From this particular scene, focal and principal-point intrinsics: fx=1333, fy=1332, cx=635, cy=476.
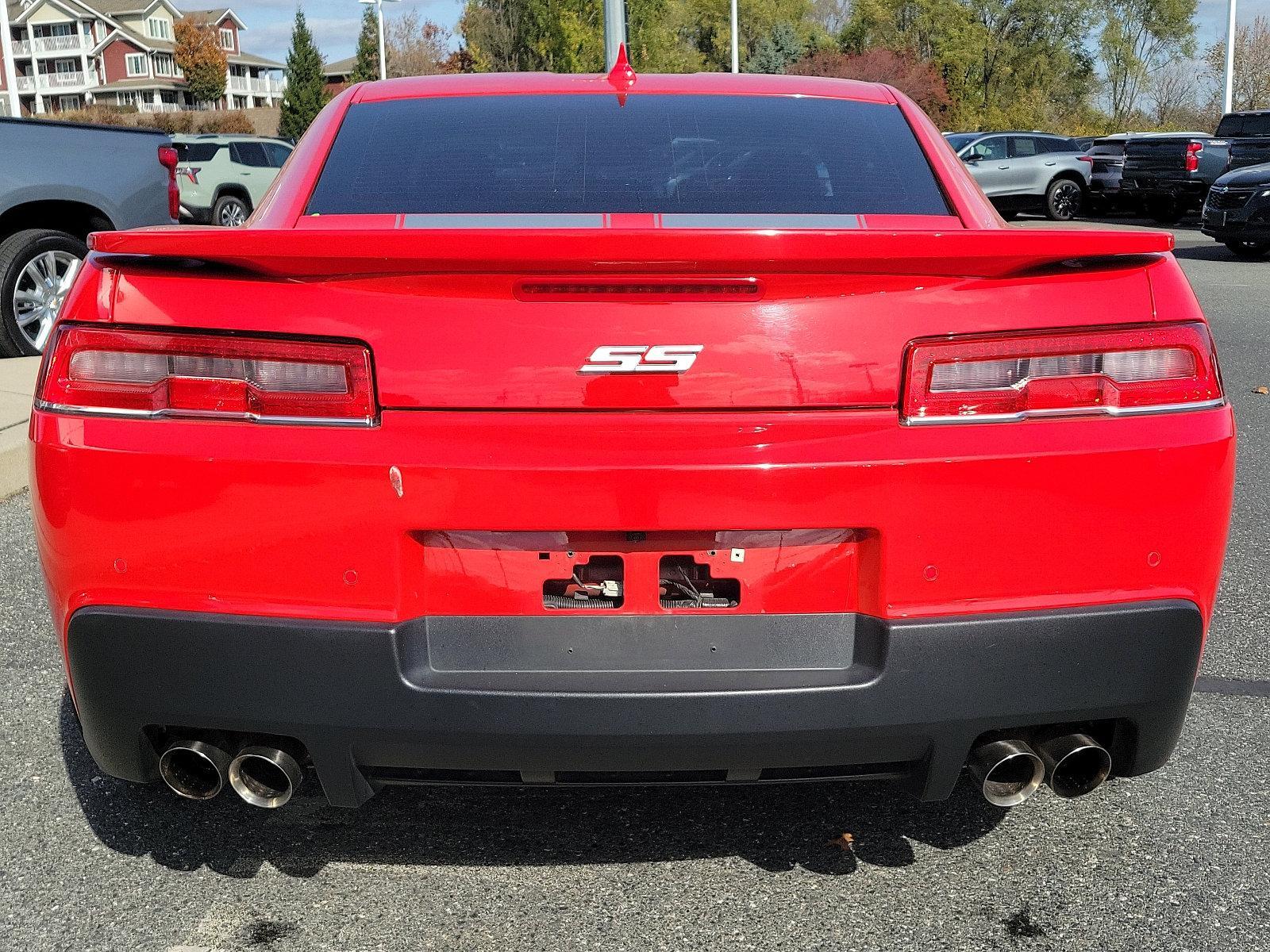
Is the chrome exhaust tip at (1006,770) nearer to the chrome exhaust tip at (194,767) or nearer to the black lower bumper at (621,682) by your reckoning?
the black lower bumper at (621,682)

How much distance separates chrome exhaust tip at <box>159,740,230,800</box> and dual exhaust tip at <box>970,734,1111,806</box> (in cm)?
129

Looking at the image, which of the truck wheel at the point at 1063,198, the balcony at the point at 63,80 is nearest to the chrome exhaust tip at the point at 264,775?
the truck wheel at the point at 1063,198

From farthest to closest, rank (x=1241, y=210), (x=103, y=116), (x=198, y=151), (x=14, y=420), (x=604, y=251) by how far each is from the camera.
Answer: (x=103, y=116)
(x=198, y=151)
(x=1241, y=210)
(x=14, y=420)
(x=604, y=251)

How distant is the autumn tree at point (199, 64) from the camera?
308ft

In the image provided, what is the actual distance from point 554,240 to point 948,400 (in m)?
0.68

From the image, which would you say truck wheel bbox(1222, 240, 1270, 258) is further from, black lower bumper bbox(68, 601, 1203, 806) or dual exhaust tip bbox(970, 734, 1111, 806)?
black lower bumper bbox(68, 601, 1203, 806)

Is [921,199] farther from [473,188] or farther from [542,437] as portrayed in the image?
[542,437]

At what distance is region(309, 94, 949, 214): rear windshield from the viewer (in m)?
2.71

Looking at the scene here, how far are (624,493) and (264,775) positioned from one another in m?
0.82

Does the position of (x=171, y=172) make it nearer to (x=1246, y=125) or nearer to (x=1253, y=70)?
(x=1246, y=125)

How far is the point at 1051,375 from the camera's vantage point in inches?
85.4

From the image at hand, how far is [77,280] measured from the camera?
7.43 ft

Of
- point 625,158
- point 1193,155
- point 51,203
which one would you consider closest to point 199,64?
point 1193,155

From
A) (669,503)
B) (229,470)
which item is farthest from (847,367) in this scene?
(229,470)
